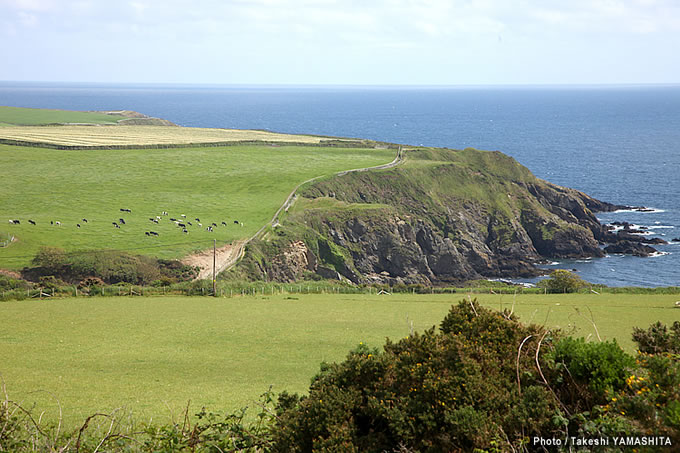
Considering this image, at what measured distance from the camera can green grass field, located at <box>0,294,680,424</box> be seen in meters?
17.4

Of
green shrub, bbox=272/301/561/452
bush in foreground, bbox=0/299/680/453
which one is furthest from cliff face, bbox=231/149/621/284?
green shrub, bbox=272/301/561/452

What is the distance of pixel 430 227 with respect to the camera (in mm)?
86438

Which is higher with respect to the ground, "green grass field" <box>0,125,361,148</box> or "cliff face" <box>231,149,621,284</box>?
"green grass field" <box>0,125,361,148</box>

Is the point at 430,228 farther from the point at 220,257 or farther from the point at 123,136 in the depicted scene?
the point at 123,136

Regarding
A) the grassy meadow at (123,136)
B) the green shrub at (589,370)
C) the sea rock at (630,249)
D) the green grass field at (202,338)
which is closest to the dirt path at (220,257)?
the green grass field at (202,338)

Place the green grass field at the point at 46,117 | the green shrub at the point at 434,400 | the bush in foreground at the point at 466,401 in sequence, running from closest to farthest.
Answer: the bush in foreground at the point at 466,401 → the green shrub at the point at 434,400 → the green grass field at the point at 46,117

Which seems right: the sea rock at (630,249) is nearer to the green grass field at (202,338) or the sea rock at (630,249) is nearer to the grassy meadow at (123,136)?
the green grass field at (202,338)

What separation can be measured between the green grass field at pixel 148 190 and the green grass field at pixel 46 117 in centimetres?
6728

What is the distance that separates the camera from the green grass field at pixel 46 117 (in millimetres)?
163625

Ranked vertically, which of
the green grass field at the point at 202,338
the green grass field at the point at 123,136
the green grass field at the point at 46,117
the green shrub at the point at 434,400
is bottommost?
the green grass field at the point at 202,338

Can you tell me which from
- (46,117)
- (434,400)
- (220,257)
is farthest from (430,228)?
(46,117)

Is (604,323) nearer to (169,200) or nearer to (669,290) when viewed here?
(669,290)

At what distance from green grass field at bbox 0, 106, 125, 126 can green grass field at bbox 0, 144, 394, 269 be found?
6728cm

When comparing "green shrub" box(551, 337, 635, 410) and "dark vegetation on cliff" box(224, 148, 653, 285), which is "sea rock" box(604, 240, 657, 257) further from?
"green shrub" box(551, 337, 635, 410)
